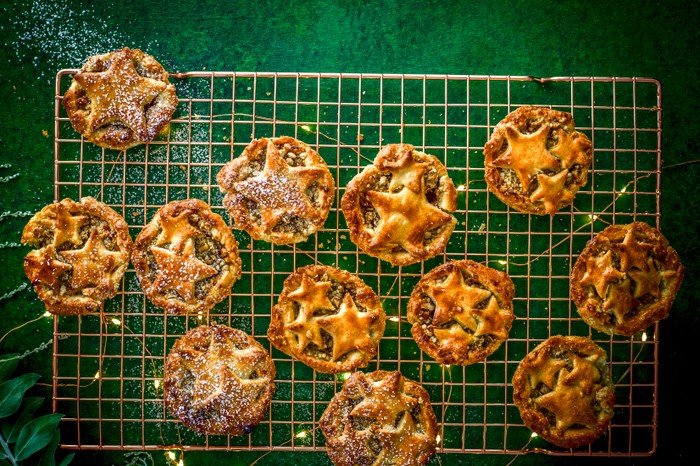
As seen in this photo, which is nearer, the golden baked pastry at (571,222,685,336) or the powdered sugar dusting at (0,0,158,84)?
the golden baked pastry at (571,222,685,336)

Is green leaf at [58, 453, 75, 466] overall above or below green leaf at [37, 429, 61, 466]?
below

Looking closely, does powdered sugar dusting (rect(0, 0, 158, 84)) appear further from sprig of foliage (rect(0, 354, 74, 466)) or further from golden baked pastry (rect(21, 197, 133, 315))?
sprig of foliage (rect(0, 354, 74, 466))

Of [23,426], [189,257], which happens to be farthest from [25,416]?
[189,257]

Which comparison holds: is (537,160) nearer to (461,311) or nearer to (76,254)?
(461,311)

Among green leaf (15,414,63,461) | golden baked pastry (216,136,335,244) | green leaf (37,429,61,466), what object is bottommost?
green leaf (37,429,61,466)

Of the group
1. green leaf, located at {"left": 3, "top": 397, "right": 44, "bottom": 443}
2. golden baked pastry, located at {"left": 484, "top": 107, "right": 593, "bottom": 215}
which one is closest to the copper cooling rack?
green leaf, located at {"left": 3, "top": 397, "right": 44, "bottom": 443}

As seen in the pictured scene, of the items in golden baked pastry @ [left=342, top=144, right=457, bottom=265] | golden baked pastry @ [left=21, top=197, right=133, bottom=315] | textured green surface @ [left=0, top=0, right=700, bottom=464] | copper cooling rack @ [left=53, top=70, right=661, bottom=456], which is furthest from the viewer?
textured green surface @ [left=0, top=0, right=700, bottom=464]
